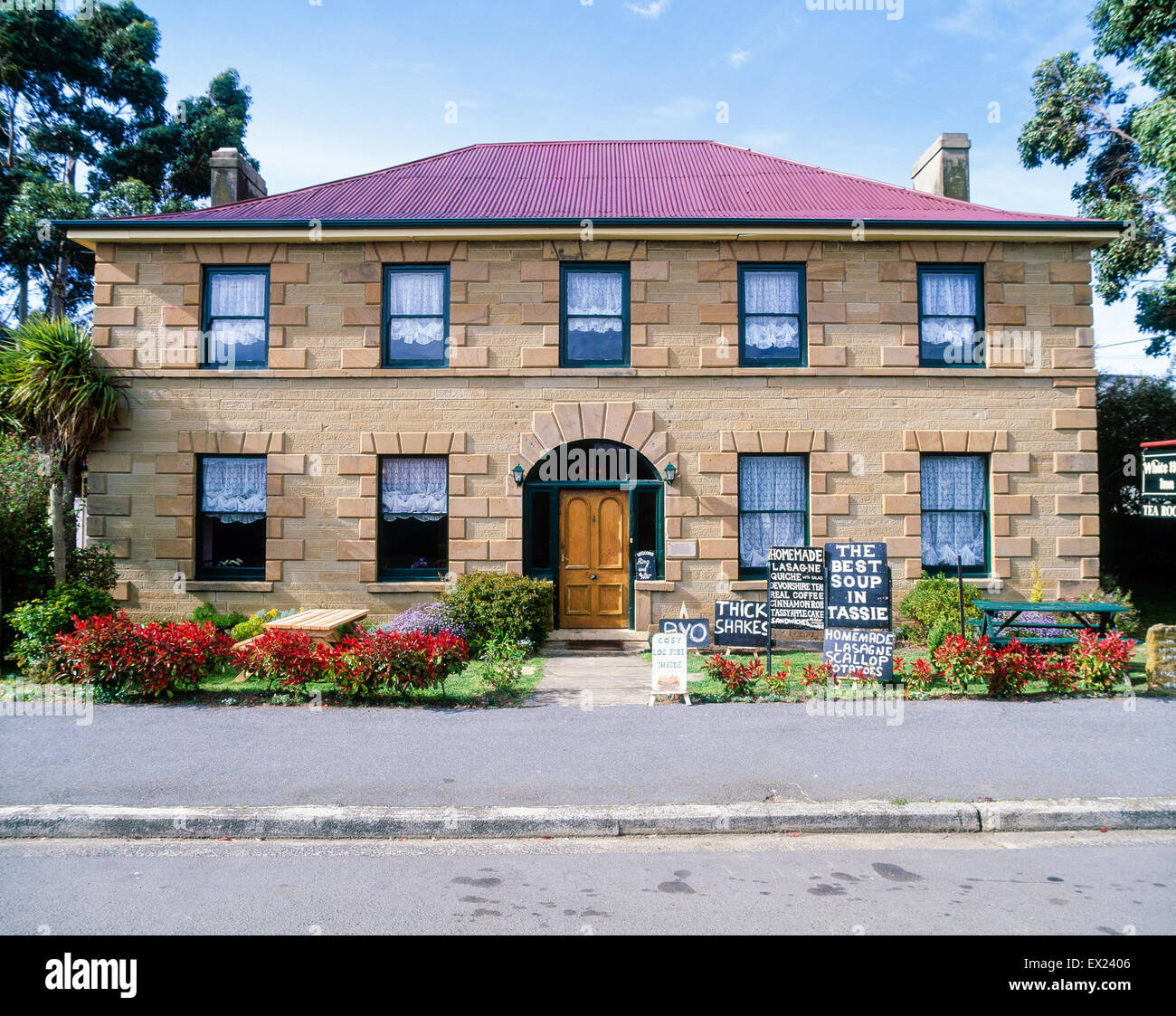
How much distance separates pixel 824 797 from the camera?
589 cm

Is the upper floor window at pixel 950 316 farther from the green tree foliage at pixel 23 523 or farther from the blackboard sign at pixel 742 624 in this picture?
the green tree foliage at pixel 23 523

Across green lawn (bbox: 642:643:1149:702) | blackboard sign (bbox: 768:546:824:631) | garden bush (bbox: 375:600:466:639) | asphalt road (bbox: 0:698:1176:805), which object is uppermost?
blackboard sign (bbox: 768:546:824:631)

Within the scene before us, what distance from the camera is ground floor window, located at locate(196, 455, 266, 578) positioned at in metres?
13.5

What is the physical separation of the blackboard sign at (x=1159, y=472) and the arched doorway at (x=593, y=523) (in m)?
8.82

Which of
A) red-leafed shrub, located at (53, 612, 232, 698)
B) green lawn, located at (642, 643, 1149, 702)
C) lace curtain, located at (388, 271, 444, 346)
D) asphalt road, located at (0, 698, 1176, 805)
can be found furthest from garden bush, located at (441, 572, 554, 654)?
lace curtain, located at (388, 271, 444, 346)

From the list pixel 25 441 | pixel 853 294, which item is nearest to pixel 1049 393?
pixel 853 294

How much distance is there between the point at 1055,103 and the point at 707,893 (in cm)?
2094

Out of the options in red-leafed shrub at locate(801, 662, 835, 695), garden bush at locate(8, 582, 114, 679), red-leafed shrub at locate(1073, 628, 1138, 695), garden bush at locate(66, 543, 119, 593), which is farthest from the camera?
garden bush at locate(66, 543, 119, 593)

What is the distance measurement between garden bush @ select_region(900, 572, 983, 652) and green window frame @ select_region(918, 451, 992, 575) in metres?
0.31

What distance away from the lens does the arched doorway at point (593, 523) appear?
1324cm

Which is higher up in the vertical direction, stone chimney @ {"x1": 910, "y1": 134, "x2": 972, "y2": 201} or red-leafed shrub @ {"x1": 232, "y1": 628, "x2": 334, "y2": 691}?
stone chimney @ {"x1": 910, "y1": 134, "x2": 972, "y2": 201}

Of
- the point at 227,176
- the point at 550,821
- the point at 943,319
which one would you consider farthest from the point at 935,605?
the point at 227,176

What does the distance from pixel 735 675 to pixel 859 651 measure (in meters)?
1.84

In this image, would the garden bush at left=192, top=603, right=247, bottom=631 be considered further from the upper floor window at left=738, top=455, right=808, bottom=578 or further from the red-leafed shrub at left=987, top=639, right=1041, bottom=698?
the red-leafed shrub at left=987, top=639, right=1041, bottom=698
